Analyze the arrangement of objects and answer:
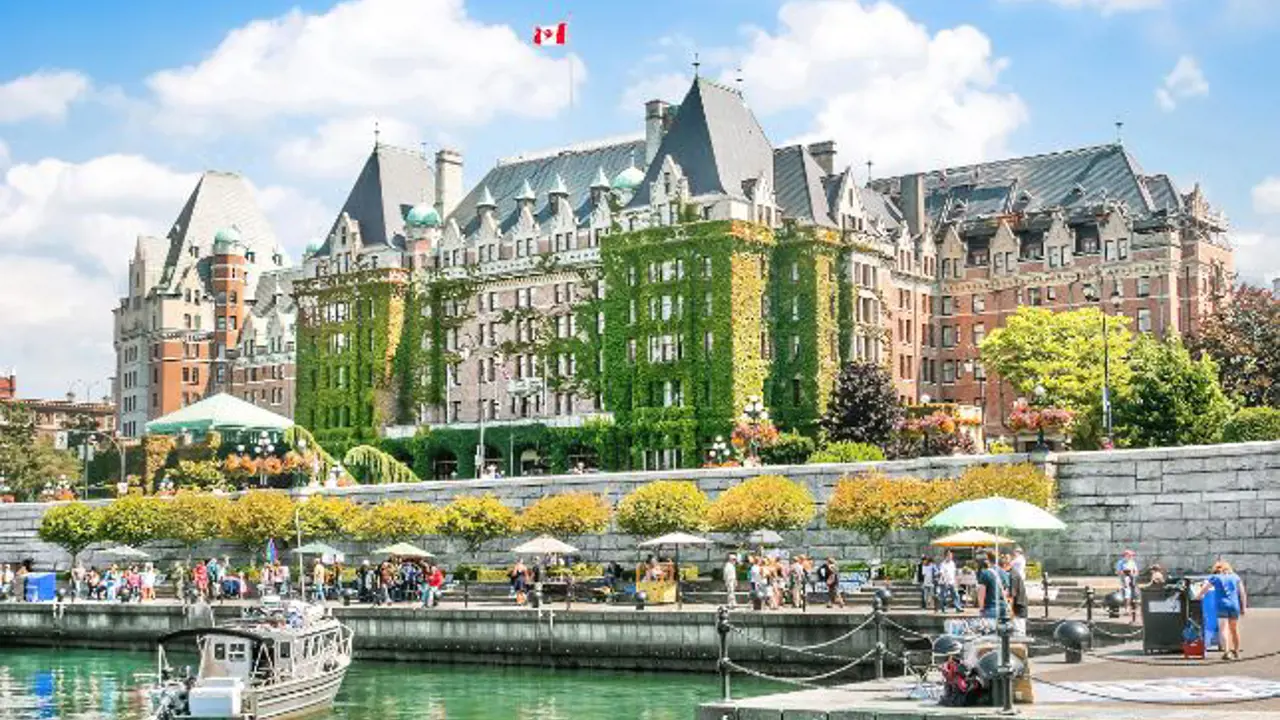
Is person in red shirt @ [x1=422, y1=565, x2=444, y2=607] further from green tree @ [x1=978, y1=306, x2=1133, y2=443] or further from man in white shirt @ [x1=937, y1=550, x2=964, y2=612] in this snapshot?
green tree @ [x1=978, y1=306, x2=1133, y2=443]

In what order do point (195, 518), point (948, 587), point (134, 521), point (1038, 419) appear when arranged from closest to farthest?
point (948, 587) → point (1038, 419) → point (195, 518) → point (134, 521)

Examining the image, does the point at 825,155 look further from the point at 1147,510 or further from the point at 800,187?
the point at 1147,510

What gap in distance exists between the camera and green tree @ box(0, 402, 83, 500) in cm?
12825

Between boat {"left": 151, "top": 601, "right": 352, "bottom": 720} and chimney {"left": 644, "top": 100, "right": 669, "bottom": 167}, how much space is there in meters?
65.8

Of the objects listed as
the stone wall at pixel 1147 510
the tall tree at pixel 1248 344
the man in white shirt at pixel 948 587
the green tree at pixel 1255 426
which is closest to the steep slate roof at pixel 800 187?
the tall tree at pixel 1248 344

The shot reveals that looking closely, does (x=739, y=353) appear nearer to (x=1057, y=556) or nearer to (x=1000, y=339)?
(x=1000, y=339)

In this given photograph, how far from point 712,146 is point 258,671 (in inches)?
2516

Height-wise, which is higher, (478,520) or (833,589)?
(478,520)

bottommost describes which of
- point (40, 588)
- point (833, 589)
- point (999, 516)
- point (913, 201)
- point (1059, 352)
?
point (40, 588)

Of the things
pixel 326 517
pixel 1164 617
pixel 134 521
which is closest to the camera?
pixel 1164 617

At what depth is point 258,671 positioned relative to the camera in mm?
43281

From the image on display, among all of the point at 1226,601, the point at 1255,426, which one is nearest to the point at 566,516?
the point at 1255,426

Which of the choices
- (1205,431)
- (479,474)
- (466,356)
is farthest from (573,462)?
(1205,431)

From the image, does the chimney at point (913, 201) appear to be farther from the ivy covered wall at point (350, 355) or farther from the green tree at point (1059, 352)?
the ivy covered wall at point (350, 355)
